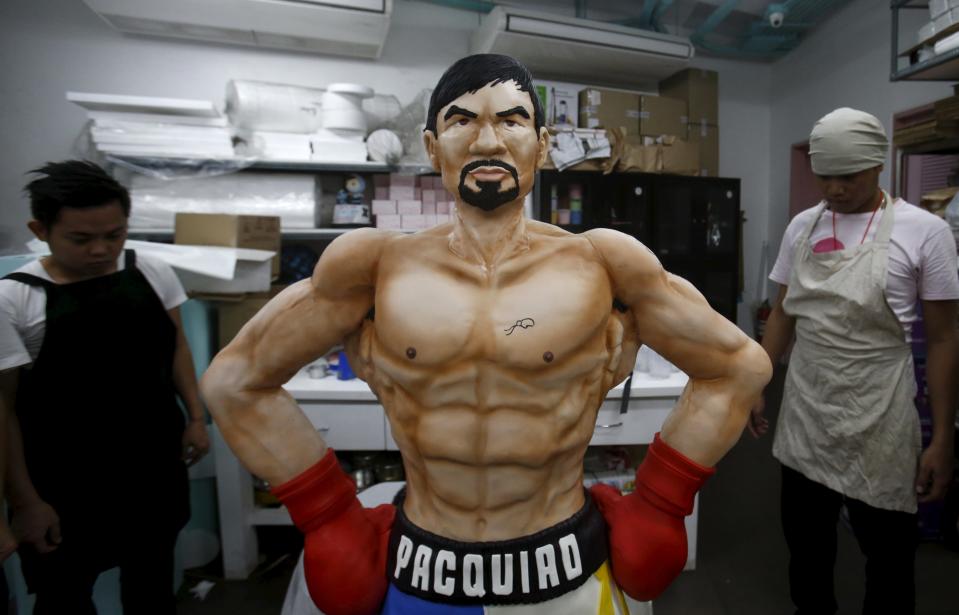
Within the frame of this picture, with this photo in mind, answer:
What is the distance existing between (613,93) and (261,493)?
2.75m

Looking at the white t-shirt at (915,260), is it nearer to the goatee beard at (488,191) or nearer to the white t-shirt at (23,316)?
the goatee beard at (488,191)

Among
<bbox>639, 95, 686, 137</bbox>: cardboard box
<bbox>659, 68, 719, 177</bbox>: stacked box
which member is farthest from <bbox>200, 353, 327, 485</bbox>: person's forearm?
<bbox>659, 68, 719, 177</bbox>: stacked box

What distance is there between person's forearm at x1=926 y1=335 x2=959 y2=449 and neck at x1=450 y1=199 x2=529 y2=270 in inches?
47.6

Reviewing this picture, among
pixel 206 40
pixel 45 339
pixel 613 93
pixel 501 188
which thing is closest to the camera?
pixel 501 188

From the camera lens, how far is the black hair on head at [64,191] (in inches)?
45.7

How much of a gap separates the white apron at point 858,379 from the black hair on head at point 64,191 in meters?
1.76

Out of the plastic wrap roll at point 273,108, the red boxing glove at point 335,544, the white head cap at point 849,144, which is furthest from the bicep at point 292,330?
the plastic wrap roll at point 273,108

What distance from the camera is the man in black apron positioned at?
3.92ft

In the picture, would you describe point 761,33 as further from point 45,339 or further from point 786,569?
point 45,339

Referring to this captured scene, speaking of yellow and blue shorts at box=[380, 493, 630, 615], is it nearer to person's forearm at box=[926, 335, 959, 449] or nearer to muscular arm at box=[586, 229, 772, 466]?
muscular arm at box=[586, 229, 772, 466]

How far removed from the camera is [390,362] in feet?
2.38

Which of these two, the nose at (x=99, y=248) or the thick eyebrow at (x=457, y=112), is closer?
the thick eyebrow at (x=457, y=112)

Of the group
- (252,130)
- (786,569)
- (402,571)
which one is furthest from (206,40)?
(786,569)

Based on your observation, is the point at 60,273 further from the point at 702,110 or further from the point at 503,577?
the point at 702,110
